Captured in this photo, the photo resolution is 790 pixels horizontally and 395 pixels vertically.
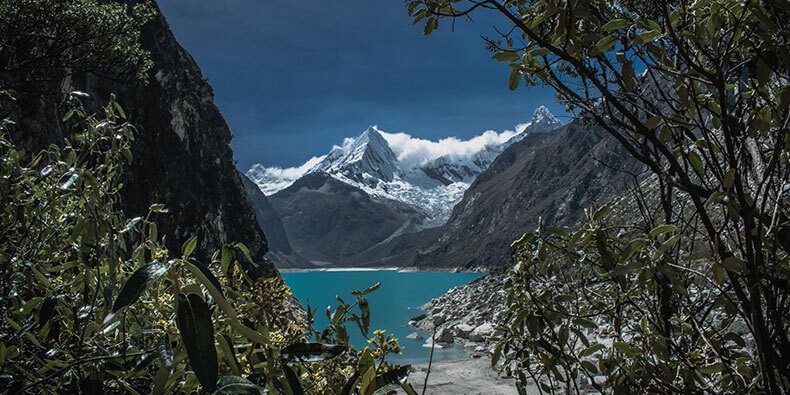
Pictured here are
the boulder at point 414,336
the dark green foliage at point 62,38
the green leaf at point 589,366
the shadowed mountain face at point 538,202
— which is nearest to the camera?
the green leaf at point 589,366

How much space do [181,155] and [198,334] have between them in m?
47.0

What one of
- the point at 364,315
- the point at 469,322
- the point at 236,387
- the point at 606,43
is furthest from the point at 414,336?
the point at 236,387

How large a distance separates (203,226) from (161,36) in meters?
21.2

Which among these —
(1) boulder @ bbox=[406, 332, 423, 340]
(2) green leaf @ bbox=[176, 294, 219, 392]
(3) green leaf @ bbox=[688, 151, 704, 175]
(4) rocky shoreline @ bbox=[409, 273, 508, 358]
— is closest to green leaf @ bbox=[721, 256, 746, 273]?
(3) green leaf @ bbox=[688, 151, 704, 175]

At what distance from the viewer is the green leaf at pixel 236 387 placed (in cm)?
73

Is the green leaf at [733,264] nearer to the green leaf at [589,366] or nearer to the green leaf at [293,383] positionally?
the green leaf at [589,366]

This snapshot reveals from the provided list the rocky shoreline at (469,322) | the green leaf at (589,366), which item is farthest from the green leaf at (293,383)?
the rocky shoreline at (469,322)

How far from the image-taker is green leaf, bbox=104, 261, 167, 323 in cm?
59

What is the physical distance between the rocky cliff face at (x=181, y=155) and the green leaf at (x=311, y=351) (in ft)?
80.0

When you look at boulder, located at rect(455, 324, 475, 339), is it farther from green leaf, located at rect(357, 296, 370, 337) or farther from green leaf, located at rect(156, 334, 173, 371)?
green leaf, located at rect(156, 334, 173, 371)

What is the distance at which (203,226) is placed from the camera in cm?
4062

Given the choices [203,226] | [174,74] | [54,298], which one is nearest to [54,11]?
[54,298]

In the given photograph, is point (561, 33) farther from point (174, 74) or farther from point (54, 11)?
point (174, 74)

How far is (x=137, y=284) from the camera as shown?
2.06 feet
